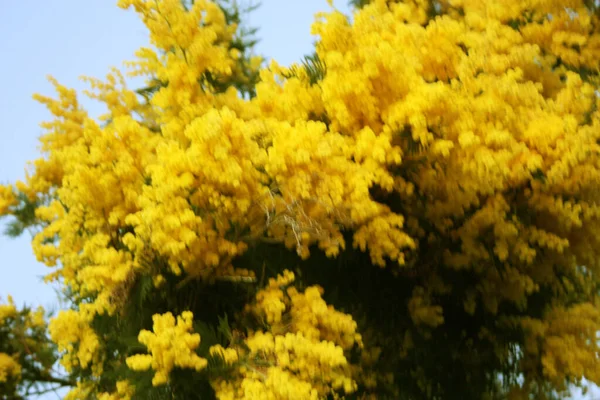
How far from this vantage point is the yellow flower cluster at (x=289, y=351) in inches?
103

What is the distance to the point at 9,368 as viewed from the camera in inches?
179

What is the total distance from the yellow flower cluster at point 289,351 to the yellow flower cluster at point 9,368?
243cm

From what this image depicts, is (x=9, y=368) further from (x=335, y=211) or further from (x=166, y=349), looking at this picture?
(x=335, y=211)

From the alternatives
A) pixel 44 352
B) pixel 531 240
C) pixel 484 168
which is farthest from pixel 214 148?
pixel 44 352

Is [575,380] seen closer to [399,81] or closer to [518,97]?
[518,97]

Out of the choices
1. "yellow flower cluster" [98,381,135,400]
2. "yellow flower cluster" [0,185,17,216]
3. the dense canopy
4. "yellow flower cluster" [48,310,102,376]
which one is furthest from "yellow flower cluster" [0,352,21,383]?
"yellow flower cluster" [98,381,135,400]

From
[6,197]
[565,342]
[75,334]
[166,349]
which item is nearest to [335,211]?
[166,349]

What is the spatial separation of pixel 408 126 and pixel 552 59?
1556 millimetres

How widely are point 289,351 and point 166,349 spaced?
56 centimetres

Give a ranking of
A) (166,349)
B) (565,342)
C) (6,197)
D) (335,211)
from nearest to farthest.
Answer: (166,349)
(335,211)
(565,342)
(6,197)

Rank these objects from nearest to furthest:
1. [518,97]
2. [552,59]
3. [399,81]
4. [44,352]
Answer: [399,81]
[518,97]
[552,59]
[44,352]

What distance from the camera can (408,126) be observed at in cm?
300

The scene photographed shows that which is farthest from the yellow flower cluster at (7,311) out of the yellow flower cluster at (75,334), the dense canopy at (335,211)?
the yellow flower cluster at (75,334)

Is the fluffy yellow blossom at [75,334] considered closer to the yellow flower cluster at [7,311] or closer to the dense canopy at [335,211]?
the dense canopy at [335,211]
